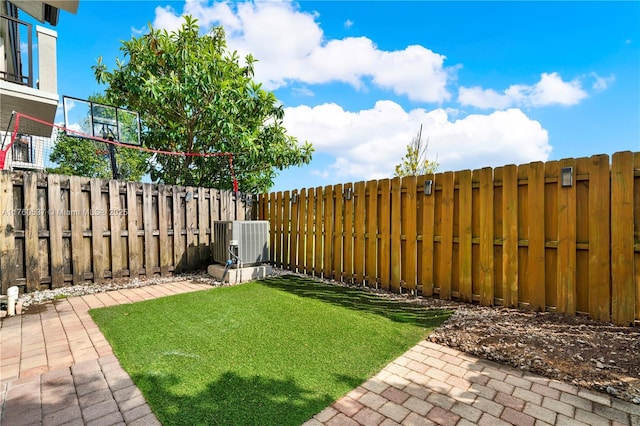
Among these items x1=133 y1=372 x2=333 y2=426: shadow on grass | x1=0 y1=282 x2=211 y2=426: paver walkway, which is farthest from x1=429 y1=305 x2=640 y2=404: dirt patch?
x1=0 y1=282 x2=211 y2=426: paver walkway

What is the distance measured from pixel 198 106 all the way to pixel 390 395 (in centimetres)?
828

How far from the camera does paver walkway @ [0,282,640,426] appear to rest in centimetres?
184

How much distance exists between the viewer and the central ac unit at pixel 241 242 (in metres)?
5.65

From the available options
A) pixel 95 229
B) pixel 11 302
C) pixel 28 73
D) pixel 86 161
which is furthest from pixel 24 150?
pixel 11 302

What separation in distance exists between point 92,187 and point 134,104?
15.0 ft

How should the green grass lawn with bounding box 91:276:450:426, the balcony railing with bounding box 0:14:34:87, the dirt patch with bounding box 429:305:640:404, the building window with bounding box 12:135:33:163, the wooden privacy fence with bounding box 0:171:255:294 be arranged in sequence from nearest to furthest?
1. the green grass lawn with bounding box 91:276:450:426
2. the dirt patch with bounding box 429:305:640:404
3. the wooden privacy fence with bounding box 0:171:255:294
4. the balcony railing with bounding box 0:14:34:87
5. the building window with bounding box 12:135:33:163

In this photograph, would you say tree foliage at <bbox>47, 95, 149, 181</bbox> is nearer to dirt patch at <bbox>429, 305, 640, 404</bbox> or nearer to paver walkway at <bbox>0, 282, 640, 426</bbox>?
paver walkway at <bbox>0, 282, 640, 426</bbox>

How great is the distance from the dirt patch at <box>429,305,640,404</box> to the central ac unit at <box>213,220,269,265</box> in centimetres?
380

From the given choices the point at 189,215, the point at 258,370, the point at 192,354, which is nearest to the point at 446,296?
the point at 258,370

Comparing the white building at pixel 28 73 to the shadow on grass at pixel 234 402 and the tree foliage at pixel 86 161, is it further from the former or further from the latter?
the tree foliage at pixel 86 161

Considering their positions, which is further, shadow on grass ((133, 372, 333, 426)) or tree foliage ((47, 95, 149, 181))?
tree foliage ((47, 95, 149, 181))

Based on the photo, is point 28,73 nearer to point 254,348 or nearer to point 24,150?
point 24,150

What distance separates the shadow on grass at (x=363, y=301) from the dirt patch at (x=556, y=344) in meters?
0.24

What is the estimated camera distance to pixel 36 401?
1.99m
